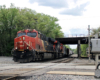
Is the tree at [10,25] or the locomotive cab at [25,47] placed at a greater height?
the tree at [10,25]

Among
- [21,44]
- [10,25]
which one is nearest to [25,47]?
[21,44]

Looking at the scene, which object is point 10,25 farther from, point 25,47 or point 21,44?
point 25,47

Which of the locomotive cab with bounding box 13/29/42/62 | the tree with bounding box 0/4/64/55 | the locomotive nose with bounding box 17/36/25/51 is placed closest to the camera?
the locomotive cab with bounding box 13/29/42/62

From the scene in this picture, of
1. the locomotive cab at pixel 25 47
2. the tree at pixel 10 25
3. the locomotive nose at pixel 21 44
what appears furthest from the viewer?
the tree at pixel 10 25

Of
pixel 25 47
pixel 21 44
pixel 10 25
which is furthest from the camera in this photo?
pixel 10 25

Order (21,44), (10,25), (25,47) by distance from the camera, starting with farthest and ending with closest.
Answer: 1. (10,25)
2. (21,44)
3. (25,47)

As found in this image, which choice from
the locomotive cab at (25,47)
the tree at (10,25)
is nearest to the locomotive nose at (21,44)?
the locomotive cab at (25,47)

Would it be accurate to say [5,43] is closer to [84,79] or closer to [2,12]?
[2,12]

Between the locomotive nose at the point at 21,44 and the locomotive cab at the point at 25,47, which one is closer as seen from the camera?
the locomotive cab at the point at 25,47

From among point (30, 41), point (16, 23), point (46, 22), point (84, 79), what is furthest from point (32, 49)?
point (46, 22)

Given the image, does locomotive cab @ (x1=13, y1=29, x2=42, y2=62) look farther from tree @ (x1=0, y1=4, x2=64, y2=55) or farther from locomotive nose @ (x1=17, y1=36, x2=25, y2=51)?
tree @ (x1=0, y1=4, x2=64, y2=55)

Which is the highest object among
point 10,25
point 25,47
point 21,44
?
point 10,25

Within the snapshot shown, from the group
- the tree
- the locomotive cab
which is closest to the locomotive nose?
the locomotive cab

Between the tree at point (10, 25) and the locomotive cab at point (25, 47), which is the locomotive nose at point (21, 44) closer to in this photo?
the locomotive cab at point (25, 47)
